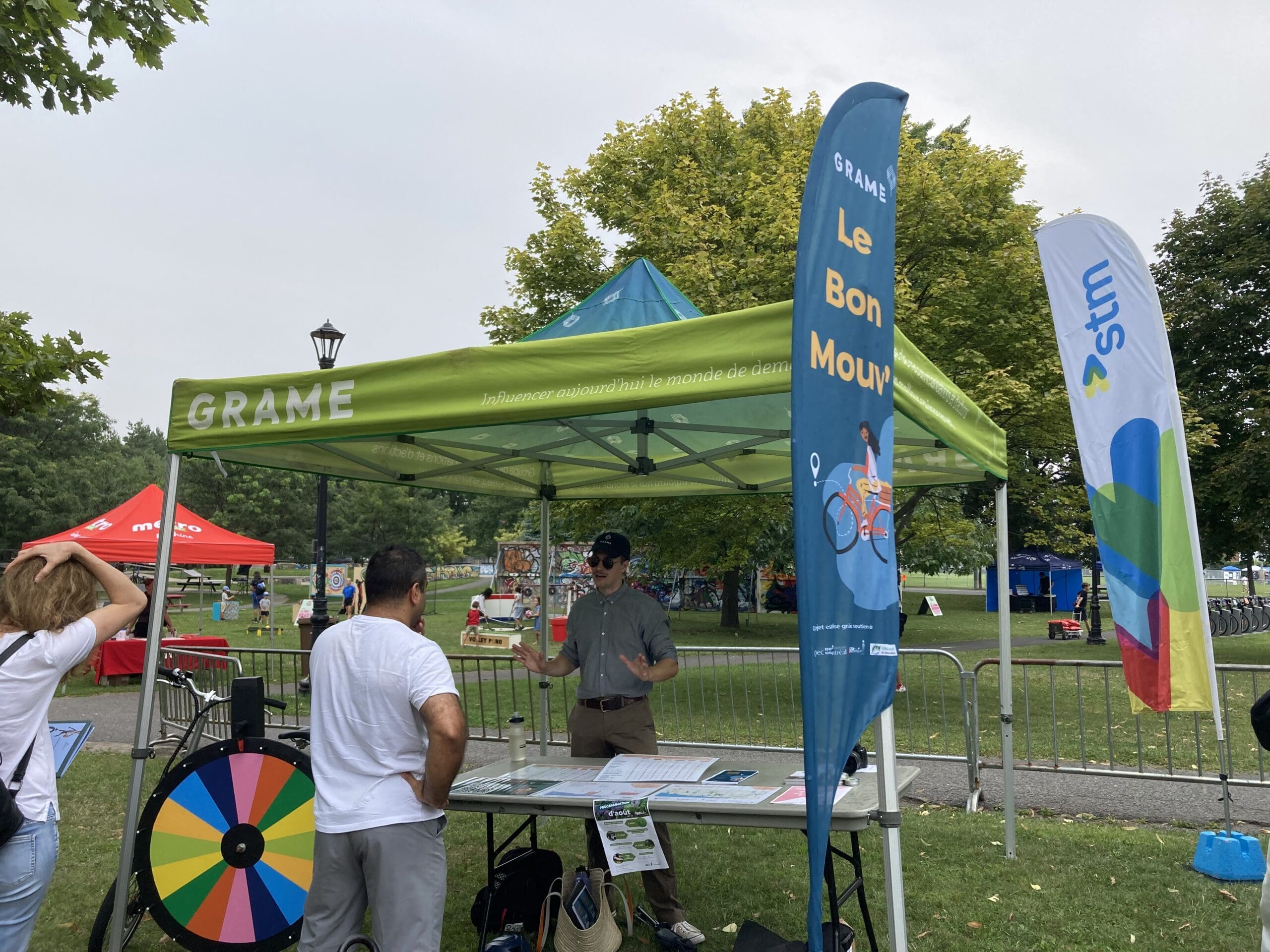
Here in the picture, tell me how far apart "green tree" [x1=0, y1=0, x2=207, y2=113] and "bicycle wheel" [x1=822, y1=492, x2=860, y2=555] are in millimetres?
5955

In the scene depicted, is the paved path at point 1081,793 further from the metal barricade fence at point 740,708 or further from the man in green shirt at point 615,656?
the man in green shirt at point 615,656

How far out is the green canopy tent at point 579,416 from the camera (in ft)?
11.2

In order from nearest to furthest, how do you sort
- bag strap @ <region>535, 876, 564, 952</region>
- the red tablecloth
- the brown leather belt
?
bag strap @ <region>535, 876, 564, 952</region> → the brown leather belt → the red tablecloth

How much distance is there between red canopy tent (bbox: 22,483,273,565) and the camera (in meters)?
14.9

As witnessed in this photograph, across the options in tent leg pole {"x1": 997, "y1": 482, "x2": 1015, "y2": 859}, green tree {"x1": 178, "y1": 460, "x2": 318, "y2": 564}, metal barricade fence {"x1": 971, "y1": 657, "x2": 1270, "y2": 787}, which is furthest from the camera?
green tree {"x1": 178, "y1": 460, "x2": 318, "y2": 564}

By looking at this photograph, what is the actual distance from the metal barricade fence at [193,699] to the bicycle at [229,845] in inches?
189

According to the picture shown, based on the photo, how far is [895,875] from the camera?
3230mm

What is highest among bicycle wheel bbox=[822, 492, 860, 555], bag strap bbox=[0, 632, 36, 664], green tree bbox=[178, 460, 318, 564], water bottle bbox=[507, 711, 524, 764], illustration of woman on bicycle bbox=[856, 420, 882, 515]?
green tree bbox=[178, 460, 318, 564]

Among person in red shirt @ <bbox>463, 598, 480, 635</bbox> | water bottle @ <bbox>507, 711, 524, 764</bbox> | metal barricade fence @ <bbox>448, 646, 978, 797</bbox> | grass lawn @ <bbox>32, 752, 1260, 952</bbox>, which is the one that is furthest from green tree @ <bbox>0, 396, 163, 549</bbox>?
water bottle @ <bbox>507, 711, 524, 764</bbox>

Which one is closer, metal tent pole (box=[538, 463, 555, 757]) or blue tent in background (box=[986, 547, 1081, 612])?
metal tent pole (box=[538, 463, 555, 757])

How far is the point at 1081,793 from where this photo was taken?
26.2 ft

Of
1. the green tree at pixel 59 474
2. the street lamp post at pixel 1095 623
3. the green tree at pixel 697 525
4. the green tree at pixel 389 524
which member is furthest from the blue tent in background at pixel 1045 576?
the green tree at pixel 59 474

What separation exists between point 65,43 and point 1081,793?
1035 centimetres

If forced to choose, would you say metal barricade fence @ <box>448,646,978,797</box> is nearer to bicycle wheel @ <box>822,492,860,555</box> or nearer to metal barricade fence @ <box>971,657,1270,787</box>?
metal barricade fence @ <box>971,657,1270,787</box>
